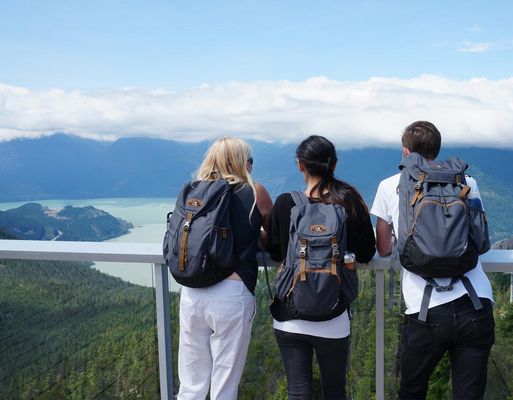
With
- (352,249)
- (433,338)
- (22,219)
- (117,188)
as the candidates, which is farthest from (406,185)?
(117,188)

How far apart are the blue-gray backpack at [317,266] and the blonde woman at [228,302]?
0.82ft

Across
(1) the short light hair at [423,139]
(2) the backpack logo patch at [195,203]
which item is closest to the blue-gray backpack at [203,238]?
(2) the backpack logo patch at [195,203]

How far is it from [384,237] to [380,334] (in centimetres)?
59

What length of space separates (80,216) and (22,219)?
13.5 metres

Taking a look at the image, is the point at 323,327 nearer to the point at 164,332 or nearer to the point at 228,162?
the point at 228,162

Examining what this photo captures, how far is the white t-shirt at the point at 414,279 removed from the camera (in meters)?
2.30

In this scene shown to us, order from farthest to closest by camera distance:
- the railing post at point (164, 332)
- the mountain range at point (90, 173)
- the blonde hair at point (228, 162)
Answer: the mountain range at point (90, 173)
the railing post at point (164, 332)
the blonde hair at point (228, 162)

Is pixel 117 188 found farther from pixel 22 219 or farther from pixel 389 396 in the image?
pixel 389 396

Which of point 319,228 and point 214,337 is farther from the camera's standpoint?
point 214,337

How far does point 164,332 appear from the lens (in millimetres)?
3070

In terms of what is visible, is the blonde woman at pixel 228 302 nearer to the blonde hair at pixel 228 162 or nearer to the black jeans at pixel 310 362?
the blonde hair at pixel 228 162

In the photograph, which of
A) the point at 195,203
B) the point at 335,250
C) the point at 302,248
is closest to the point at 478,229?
the point at 335,250

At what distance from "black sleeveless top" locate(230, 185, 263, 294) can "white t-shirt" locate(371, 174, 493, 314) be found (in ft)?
1.99

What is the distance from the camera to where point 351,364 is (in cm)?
284
